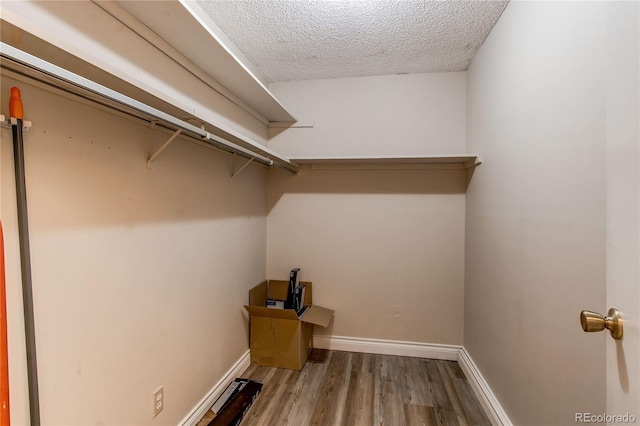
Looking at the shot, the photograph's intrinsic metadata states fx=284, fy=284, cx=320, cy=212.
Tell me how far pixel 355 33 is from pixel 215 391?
257 cm

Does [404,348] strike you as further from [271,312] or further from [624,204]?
[624,204]

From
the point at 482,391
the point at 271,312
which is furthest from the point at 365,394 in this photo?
the point at 271,312

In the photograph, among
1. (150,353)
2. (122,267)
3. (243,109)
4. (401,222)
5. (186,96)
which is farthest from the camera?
(401,222)

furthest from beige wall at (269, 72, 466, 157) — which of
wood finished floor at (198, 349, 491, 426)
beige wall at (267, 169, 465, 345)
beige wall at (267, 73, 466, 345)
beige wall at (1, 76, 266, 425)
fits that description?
wood finished floor at (198, 349, 491, 426)

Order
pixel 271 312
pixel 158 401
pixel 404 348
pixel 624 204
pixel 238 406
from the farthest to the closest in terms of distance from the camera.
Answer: pixel 404 348 < pixel 271 312 < pixel 238 406 < pixel 158 401 < pixel 624 204

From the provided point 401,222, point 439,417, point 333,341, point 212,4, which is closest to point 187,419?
point 333,341

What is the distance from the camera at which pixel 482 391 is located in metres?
1.88

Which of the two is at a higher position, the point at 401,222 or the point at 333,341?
the point at 401,222

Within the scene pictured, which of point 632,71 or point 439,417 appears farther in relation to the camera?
point 439,417

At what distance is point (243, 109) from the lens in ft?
7.30

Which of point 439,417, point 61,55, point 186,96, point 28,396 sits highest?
point 186,96

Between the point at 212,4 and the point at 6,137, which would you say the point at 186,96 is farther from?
the point at 6,137

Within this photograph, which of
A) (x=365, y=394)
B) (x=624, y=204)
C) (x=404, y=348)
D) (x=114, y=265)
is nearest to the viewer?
(x=624, y=204)

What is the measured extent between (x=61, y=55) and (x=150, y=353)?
1.25 m
